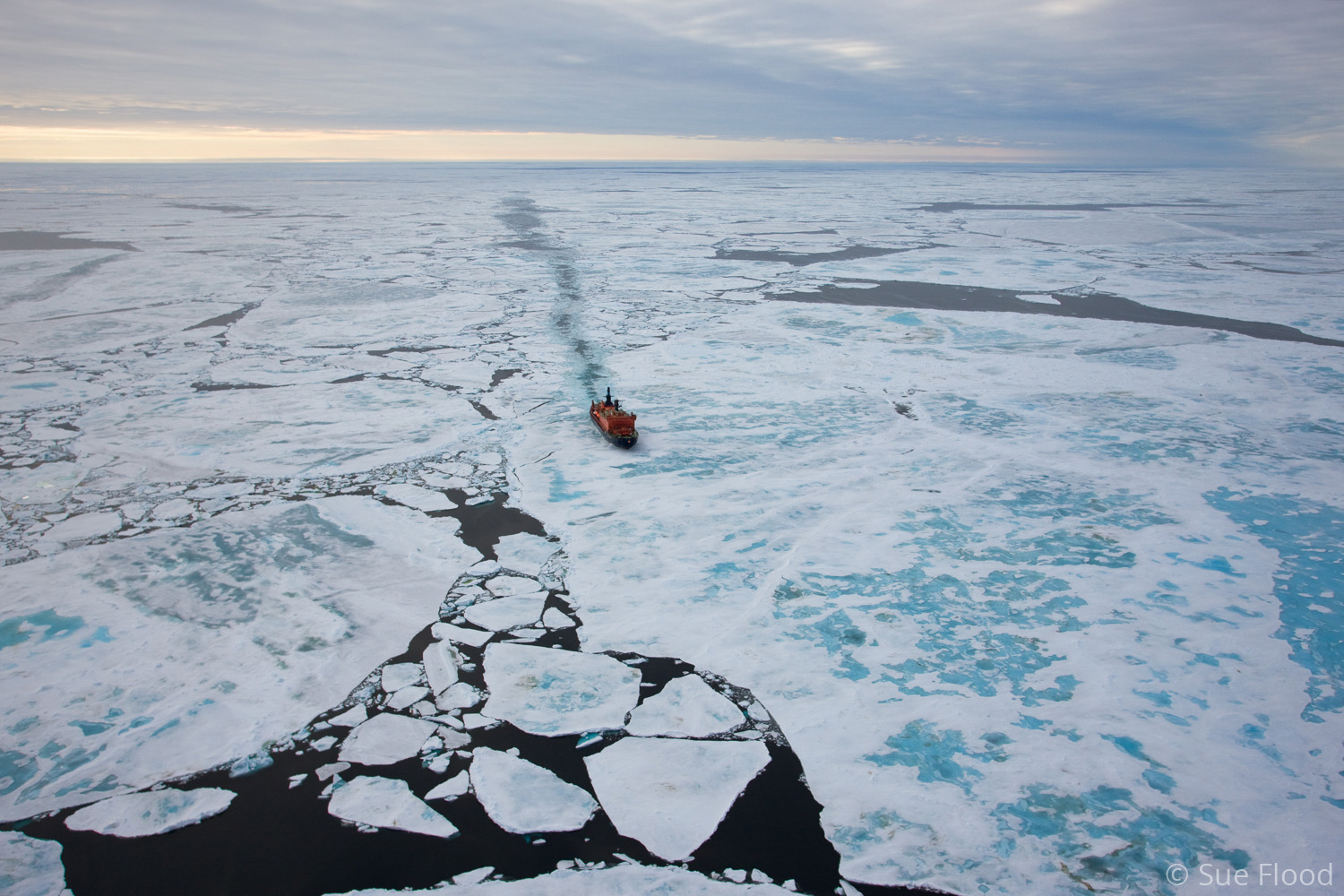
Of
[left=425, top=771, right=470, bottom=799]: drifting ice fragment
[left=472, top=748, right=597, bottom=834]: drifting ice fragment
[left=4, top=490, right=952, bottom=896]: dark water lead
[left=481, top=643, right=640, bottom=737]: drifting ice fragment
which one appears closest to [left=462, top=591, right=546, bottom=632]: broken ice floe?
[left=481, top=643, right=640, bottom=737]: drifting ice fragment

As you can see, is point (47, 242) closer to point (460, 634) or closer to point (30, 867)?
point (460, 634)

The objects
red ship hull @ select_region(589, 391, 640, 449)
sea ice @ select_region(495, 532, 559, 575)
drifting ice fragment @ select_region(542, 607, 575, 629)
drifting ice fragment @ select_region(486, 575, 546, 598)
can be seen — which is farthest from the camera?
red ship hull @ select_region(589, 391, 640, 449)

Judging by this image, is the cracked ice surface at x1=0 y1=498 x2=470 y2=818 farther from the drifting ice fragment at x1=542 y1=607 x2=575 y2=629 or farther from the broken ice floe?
the drifting ice fragment at x1=542 y1=607 x2=575 y2=629

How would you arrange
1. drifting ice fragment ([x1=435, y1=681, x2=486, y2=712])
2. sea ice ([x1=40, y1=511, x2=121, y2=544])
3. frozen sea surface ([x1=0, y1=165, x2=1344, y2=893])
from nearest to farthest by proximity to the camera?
A: frozen sea surface ([x1=0, y1=165, x2=1344, y2=893]), drifting ice fragment ([x1=435, y1=681, x2=486, y2=712]), sea ice ([x1=40, y1=511, x2=121, y2=544])

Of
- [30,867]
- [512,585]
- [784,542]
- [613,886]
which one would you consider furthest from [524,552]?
[30,867]

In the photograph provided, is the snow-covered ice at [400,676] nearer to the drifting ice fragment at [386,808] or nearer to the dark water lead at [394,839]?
the dark water lead at [394,839]

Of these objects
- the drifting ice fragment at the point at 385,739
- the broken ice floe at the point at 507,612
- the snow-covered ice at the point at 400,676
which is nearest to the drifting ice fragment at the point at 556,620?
the broken ice floe at the point at 507,612
